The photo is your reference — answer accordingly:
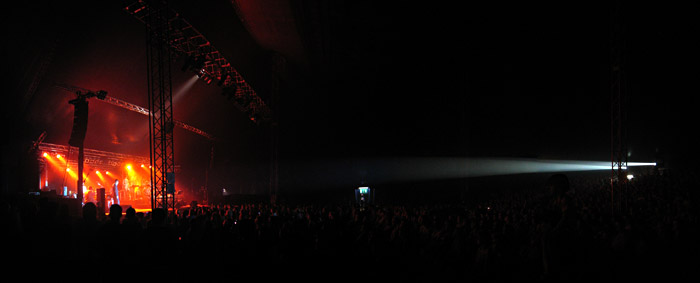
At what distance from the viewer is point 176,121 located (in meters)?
21.7

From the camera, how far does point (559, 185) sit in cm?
528

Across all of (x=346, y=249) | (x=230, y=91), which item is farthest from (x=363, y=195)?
(x=346, y=249)

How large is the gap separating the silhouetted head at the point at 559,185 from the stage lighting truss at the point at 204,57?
32.9 feet

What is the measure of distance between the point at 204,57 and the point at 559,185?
11.4m

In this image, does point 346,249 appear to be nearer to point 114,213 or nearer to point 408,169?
point 114,213

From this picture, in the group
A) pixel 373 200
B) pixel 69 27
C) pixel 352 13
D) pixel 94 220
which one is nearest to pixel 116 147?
pixel 69 27

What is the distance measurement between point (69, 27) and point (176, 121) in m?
9.94

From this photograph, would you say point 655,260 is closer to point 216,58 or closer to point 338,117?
point 216,58

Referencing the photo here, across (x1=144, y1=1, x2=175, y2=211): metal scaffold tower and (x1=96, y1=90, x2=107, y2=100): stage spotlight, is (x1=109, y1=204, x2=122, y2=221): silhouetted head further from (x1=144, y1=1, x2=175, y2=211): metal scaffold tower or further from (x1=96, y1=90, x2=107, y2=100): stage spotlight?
(x1=96, y1=90, x2=107, y2=100): stage spotlight

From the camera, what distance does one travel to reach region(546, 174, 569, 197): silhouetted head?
5.24m

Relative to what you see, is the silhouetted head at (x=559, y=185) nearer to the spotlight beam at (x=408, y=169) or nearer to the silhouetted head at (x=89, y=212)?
the silhouetted head at (x=89, y=212)

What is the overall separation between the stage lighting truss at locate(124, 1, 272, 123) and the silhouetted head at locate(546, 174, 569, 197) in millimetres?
10039

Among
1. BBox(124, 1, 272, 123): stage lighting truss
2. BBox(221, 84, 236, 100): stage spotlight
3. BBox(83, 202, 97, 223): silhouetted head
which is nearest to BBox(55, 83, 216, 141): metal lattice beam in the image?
BBox(124, 1, 272, 123): stage lighting truss

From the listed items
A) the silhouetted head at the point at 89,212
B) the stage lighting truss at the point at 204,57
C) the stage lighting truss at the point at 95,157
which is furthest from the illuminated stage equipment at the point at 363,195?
the silhouetted head at the point at 89,212
